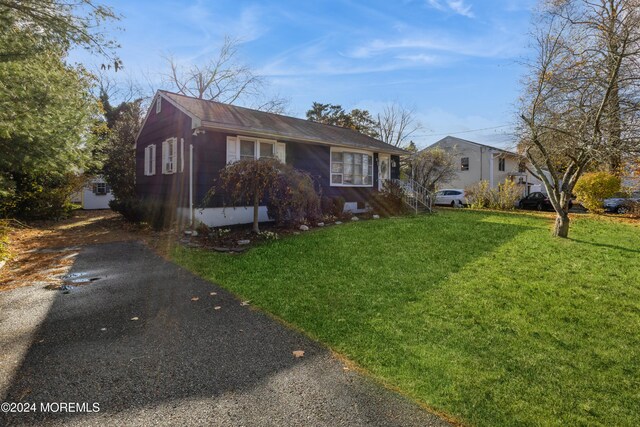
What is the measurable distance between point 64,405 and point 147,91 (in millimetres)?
30440

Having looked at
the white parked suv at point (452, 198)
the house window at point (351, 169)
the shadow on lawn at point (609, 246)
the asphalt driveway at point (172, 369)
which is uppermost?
the house window at point (351, 169)

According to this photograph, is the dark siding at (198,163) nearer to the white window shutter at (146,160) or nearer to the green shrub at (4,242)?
the white window shutter at (146,160)

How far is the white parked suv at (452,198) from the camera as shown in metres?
23.9

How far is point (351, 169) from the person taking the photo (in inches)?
615

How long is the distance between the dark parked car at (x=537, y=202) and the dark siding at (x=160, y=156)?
22.6 metres

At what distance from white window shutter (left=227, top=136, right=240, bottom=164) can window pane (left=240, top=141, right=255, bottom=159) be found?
0.22 metres

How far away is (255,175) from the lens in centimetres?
916

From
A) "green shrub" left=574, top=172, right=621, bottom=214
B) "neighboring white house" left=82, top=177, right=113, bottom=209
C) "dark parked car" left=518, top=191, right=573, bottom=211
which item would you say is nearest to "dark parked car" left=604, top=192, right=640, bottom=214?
"green shrub" left=574, top=172, right=621, bottom=214

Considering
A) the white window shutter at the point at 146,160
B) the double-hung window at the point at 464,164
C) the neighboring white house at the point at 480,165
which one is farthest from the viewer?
the double-hung window at the point at 464,164

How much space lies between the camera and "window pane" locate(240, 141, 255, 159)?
11.7 metres

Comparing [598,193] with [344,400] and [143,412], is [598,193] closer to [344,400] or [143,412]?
[344,400]

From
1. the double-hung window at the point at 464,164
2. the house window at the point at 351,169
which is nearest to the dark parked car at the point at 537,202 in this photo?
the double-hung window at the point at 464,164

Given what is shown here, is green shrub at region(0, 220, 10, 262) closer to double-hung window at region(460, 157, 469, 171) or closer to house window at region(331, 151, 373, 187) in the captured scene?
house window at region(331, 151, 373, 187)

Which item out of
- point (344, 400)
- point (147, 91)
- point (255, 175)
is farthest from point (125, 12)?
point (147, 91)
